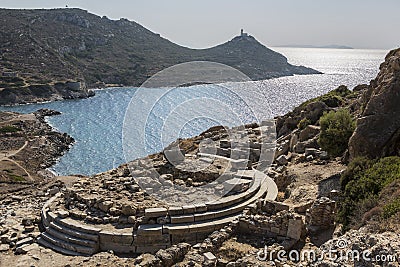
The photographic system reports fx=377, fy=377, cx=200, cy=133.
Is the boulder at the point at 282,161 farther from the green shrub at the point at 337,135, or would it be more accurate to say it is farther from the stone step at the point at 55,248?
the stone step at the point at 55,248

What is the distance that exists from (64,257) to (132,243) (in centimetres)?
263

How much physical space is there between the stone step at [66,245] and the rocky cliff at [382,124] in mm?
11944

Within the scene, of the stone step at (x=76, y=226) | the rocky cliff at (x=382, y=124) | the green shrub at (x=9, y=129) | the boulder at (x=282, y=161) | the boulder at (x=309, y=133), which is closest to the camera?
the stone step at (x=76, y=226)

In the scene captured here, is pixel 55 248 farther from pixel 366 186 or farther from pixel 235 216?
pixel 366 186

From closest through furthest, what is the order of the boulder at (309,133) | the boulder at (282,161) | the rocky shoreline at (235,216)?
the rocky shoreline at (235,216), the boulder at (282,161), the boulder at (309,133)

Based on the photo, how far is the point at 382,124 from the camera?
16.3 metres

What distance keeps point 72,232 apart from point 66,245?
0.53 metres

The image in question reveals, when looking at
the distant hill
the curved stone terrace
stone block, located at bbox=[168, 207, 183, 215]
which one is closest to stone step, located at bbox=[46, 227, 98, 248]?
the curved stone terrace

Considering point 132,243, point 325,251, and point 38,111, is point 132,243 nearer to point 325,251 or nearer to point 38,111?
point 325,251

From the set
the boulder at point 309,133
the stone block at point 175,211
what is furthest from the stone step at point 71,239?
the boulder at point 309,133

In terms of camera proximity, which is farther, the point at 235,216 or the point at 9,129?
the point at 9,129

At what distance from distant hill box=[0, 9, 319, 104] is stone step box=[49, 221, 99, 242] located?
92.2 metres

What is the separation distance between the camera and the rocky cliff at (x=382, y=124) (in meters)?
15.9

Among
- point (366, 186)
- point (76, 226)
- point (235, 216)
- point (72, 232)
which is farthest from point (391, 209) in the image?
point (72, 232)
